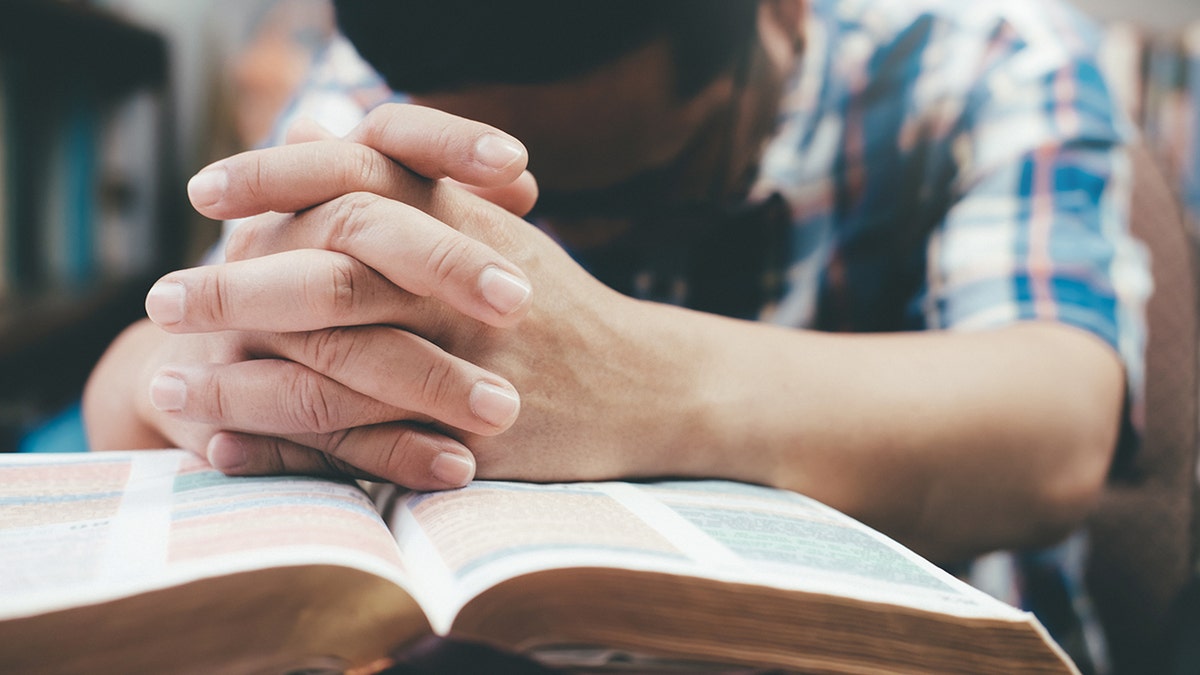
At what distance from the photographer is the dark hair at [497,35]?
486mm

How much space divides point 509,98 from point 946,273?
416 mm

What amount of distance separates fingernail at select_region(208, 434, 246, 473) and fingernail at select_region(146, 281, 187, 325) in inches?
2.6

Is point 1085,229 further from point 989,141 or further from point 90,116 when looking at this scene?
point 90,116

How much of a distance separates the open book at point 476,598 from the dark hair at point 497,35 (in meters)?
0.32

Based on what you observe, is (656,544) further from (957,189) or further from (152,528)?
(957,189)

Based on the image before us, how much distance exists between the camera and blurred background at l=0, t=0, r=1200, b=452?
1208 mm

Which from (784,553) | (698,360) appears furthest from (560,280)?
(784,553)

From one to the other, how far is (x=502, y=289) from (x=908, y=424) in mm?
280

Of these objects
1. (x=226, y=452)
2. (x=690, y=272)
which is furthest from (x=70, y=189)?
(x=226, y=452)

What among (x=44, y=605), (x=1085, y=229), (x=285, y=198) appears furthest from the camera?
(x=1085, y=229)

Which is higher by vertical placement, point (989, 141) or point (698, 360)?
point (989, 141)

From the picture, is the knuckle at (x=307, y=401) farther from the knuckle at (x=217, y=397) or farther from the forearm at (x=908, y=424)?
the forearm at (x=908, y=424)

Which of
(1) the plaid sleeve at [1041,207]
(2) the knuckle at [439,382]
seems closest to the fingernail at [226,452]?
(2) the knuckle at [439,382]

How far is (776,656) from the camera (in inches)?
10.3
